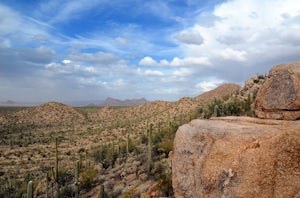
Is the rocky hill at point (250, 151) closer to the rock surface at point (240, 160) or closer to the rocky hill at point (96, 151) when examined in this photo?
the rock surface at point (240, 160)

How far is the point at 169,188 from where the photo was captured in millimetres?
13922

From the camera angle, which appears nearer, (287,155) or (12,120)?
(287,155)

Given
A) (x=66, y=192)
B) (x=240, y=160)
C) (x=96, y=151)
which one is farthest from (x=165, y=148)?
(x=240, y=160)

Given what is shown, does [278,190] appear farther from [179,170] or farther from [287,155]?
[179,170]

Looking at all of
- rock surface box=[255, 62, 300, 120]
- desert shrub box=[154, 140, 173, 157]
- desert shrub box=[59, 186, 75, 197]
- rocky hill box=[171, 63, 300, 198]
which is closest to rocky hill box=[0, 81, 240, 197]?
desert shrub box=[154, 140, 173, 157]

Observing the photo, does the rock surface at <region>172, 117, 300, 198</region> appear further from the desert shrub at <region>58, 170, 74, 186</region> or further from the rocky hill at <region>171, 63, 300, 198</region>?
the desert shrub at <region>58, 170, 74, 186</region>

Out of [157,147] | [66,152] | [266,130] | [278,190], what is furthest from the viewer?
[66,152]

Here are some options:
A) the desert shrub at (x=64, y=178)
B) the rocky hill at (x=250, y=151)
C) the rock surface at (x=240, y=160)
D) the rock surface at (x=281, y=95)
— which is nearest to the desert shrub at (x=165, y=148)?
the desert shrub at (x=64, y=178)

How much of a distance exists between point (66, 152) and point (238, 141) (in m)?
43.4

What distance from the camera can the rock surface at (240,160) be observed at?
545 centimetres

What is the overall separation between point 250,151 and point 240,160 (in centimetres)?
28

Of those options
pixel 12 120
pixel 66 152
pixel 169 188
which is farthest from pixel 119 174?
pixel 12 120

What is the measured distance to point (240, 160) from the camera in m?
5.93

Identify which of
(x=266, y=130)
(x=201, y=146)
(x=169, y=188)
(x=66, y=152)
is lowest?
(x=66, y=152)
